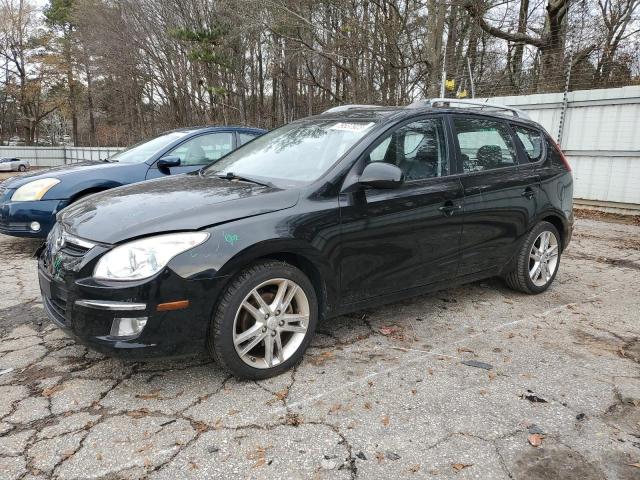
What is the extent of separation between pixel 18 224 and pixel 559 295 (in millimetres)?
5713

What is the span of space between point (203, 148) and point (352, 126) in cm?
336

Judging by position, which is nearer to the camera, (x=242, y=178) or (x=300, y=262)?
(x=300, y=262)

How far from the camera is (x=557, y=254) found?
480 centimetres

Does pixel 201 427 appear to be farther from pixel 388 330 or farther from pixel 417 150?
pixel 417 150

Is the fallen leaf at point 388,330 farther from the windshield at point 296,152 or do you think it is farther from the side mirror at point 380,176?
the windshield at point 296,152

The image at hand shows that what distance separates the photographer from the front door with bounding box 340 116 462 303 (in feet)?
10.6

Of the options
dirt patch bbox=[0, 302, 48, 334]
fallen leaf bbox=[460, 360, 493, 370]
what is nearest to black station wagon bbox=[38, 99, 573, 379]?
fallen leaf bbox=[460, 360, 493, 370]

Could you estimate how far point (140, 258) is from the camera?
8.38 feet

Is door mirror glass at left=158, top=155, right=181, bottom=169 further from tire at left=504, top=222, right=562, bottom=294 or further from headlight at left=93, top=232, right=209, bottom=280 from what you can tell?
tire at left=504, top=222, right=562, bottom=294

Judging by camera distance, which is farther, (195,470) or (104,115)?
(104,115)

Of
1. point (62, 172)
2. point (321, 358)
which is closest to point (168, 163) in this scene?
point (62, 172)

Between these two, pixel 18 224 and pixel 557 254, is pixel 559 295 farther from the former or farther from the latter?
pixel 18 224

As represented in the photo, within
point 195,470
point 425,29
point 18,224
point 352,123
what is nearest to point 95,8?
point 425,29

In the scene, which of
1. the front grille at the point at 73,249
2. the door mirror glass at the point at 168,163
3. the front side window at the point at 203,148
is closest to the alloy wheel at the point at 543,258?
the front grille at the point at 73,249
